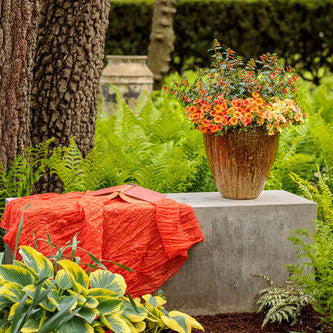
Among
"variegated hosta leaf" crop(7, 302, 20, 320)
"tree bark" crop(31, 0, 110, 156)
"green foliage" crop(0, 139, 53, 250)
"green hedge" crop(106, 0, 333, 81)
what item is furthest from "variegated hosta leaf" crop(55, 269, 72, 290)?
"green hedge" crop(106, 0, 333, 81)

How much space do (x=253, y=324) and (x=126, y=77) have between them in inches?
207

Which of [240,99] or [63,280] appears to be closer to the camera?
[63,280]

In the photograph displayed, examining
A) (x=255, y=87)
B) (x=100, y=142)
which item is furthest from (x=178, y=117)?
(x=255, y=87)

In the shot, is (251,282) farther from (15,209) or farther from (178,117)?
(178,117)

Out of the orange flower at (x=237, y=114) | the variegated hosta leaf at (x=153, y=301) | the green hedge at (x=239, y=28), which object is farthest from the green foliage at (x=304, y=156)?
the green hedge at (x=239, y=28)

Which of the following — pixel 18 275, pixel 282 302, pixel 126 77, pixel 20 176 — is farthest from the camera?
pixel 126 77

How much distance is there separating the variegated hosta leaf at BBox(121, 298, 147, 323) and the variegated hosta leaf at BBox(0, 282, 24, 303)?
0.50m

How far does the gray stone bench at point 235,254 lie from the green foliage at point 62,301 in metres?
0.51

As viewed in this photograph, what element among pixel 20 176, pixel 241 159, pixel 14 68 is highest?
pixel 14 68

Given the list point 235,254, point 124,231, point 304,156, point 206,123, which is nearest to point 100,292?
point 124,231

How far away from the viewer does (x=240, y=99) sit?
349 cm

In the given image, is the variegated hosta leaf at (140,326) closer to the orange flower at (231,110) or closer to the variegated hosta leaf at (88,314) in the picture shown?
the variegated hosta leaf at (88,314)

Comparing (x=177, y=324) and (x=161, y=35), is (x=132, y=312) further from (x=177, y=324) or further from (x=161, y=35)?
(x=161, y=35)

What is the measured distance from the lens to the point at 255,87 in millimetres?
3580
